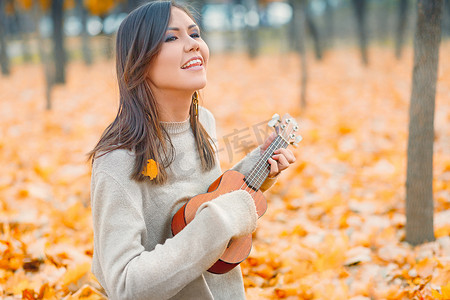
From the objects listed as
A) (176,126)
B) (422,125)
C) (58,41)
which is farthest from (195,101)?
(58,41)

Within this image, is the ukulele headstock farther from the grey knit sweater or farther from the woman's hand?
the grey knit sweater

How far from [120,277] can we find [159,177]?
397 millimetres

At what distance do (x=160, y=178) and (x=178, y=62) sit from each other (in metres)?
0.46

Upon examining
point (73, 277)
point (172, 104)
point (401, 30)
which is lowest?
point (73, 277)

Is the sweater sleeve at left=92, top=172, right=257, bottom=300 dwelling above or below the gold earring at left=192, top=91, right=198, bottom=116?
below

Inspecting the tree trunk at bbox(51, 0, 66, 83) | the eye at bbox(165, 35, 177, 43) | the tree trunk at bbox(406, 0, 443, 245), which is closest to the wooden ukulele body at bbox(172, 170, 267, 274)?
the eye at bbox(165, 35, 177, 43)

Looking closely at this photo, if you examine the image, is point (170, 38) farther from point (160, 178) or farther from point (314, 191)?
point (314, 191)

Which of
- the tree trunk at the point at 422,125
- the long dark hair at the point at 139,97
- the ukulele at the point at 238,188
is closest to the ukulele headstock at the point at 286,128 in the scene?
the ukulele at the point at 238,188

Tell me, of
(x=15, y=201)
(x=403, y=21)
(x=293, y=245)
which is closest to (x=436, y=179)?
(x=293, y=245)

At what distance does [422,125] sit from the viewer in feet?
9.44

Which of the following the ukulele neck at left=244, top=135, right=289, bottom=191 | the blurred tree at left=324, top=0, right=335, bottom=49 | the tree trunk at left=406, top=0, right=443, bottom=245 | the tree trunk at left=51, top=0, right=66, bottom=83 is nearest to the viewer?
the ukulele neck at left=244, top=135, right=289, bottom=191

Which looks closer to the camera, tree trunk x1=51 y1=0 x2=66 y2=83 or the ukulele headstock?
the ukulele headstock

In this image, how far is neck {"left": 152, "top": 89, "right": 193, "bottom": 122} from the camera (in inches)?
64.9

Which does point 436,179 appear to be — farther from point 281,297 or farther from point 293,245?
point 281,297
